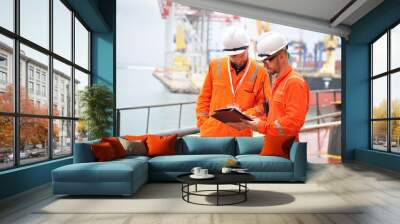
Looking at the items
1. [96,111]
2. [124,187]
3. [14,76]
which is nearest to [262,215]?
[124,187]

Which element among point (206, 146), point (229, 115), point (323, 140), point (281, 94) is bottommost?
point (323, 140)

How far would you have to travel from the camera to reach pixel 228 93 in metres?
6.89

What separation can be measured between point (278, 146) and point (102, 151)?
7.81 ft

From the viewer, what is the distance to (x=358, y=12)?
25.7 feet

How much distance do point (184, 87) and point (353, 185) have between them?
889 centimetres

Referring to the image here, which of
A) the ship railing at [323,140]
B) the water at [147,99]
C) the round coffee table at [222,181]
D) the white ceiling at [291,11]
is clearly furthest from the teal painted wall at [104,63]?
the ship railing at [323,140]

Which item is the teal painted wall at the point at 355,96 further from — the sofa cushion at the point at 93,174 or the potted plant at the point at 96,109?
the sofa cushion at the point at 93,174

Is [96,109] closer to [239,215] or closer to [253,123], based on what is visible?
[253,123]

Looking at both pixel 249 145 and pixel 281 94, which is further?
pixel 281 94

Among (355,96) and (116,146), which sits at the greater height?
(355,96)

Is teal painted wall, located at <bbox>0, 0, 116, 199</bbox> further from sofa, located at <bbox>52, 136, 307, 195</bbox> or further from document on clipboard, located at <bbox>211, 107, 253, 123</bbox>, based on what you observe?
document on clipboard, located at <bbox>211, 107, 253, 123</bbox>

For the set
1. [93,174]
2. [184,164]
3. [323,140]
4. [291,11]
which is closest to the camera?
[93,174]

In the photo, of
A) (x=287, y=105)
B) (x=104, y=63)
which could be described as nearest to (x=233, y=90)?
(x=287, y=105)

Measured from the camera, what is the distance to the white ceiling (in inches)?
307
